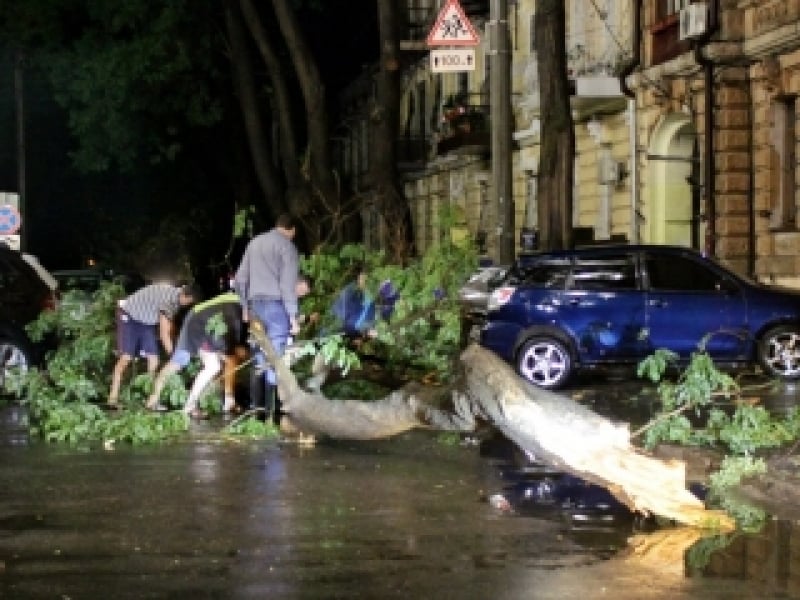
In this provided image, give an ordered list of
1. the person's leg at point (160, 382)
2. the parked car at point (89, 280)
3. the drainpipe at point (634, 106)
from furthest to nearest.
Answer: the drainpipe at point (634, 106) < the parked car at point (89, 280) < the person's leg at point (160, 382)

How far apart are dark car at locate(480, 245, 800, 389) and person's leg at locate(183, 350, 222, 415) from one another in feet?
12.8

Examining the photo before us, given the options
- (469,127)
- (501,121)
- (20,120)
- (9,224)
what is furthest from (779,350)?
(20,120)

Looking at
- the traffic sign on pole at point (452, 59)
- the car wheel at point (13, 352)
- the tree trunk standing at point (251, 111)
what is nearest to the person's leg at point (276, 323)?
the traffic sign on pole at point (452, 59)

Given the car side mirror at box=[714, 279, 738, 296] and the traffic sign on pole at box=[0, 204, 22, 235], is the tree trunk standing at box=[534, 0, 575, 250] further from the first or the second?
the traffic sign on pole at box=[0, 204, 22, 235]

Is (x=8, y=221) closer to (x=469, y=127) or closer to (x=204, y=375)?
(x=469, y=127)

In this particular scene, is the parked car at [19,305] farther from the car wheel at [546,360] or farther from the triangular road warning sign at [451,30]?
the car wheel at [546,360]

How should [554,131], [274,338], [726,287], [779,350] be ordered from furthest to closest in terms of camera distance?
[554,131] → [779,350] → [726,287] → [274,338]

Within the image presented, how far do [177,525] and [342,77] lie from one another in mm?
45805

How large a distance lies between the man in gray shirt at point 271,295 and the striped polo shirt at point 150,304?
6.24ft

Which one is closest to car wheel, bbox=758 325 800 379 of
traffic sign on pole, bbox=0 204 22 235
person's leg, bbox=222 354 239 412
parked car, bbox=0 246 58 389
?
person's leg, bbox=222 354 239 412

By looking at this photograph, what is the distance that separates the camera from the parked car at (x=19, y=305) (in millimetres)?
18375

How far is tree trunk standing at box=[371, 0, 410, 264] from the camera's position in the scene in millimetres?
26469

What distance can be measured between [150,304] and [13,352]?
3.13 m

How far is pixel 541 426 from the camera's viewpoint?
10.0 meters
